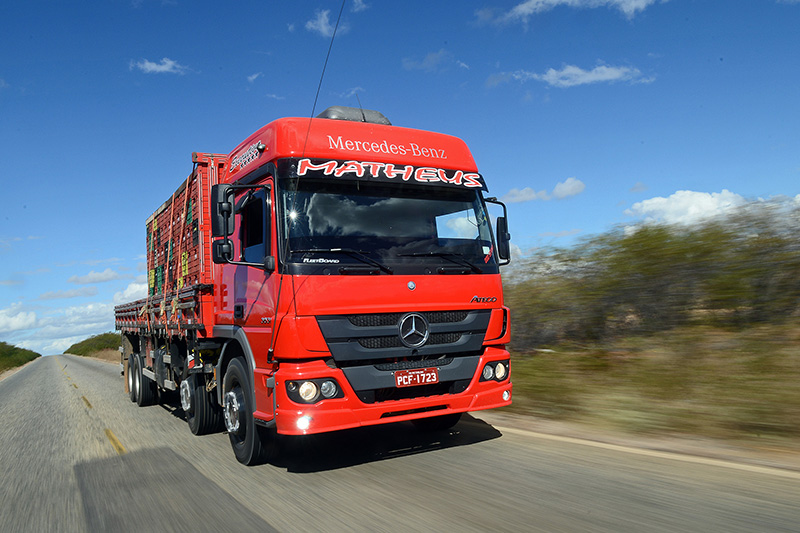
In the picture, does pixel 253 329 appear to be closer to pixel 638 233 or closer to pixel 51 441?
pixel 51 441

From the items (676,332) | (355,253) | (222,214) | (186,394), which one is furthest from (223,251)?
(676,332)

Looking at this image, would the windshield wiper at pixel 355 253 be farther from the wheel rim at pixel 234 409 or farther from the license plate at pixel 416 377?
the wheel rim at pixel 234 409

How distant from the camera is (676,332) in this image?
8.43m

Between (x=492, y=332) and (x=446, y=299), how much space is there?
0.68 metres

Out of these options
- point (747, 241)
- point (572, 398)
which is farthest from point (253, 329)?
point (747, 241)

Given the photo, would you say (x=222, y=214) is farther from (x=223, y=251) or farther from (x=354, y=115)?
(x=354, y=115)

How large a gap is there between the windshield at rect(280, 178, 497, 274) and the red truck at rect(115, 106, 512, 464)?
0.01 m

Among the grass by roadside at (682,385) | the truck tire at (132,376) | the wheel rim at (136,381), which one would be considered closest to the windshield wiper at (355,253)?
the grass by roadside at (682,385)

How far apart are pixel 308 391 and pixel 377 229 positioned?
1538mm

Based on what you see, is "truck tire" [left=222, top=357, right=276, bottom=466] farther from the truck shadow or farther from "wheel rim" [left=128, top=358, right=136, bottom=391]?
"wheel rim" [left=128, top=358, right=136, bottom=391]

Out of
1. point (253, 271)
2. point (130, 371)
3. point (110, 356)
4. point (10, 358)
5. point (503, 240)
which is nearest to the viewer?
point (253, 271)

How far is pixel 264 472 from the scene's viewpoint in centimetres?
559

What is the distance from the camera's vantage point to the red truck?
5047 mm

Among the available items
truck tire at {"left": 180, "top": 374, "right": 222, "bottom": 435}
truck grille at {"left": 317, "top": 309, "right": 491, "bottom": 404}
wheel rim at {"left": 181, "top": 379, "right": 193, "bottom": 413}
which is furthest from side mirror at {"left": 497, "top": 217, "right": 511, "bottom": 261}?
wheel rim at {"left": 181, "top": 379, "right": 193, "bottom": 413}
